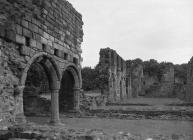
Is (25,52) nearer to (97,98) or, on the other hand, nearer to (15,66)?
(15,66)

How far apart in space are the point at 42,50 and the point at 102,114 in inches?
199

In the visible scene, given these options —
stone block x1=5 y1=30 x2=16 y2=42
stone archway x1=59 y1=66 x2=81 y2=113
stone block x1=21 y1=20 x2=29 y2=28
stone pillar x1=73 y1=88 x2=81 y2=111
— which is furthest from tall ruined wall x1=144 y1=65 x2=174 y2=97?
stone block x1=5 y1=30 x2=16 y2=42

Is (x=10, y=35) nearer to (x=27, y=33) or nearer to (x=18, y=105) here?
(x=27, y=33)

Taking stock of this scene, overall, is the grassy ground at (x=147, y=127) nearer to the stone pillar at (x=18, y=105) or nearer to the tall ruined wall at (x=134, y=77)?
the stone pillar at (x=18, y=105)

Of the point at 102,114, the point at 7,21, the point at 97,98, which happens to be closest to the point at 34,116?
the point at 102,114

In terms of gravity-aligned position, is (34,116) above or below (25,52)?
below

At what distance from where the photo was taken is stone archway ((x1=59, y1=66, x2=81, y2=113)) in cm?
1297

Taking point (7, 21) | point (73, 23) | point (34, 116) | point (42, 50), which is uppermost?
point (73, 23)

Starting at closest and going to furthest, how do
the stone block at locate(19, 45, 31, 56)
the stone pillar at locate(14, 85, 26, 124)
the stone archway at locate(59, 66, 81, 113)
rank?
the stone pillar at locate(14, 85, 26, 124), the stone block at locate(19, 45, 31, 56), the stone archway at locate(59, 66, 81, 113)

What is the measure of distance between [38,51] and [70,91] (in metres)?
4.58

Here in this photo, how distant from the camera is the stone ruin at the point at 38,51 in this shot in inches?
287

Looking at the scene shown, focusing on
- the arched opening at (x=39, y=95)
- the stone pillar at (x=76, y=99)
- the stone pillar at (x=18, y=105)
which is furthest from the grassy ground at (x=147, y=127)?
the stone pillar at (x=76, y=99)

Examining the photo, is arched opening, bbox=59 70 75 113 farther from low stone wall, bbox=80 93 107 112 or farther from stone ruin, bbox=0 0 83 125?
low stone wall, bbox=80 93 107 112

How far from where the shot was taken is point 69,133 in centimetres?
648
